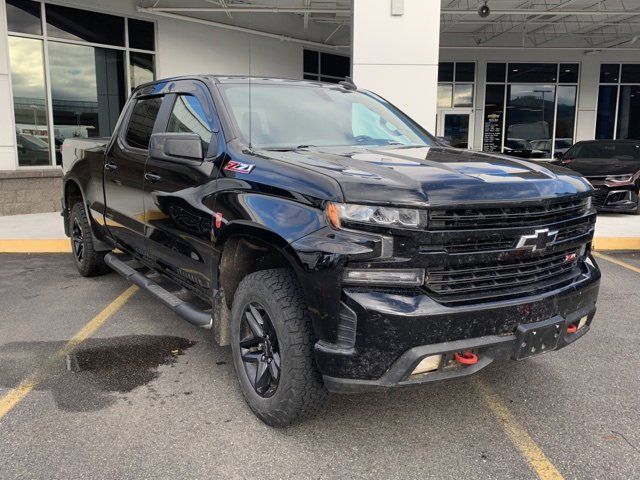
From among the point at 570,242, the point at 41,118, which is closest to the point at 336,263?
the point at 570,242

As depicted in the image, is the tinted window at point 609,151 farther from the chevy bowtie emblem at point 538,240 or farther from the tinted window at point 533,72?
the chevy bowtie emblem at point 538,240

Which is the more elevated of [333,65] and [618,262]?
[333,65]

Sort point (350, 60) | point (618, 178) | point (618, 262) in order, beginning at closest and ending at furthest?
point (618, 262)
point (350, 60)
point (618, 178)

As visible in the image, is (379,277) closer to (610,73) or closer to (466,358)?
(466,358)

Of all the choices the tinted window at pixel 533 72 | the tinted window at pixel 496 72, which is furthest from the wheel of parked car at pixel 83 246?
the tinted window at pixel 533 72

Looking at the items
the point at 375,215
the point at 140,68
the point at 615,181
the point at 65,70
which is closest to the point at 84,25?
the point at 65,70

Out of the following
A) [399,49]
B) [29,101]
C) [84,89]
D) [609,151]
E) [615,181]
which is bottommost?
[615,181]

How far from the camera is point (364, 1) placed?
9.90 m

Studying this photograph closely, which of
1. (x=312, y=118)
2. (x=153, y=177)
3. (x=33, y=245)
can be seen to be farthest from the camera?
(x=33, y=245)

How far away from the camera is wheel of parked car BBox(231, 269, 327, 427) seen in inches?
115

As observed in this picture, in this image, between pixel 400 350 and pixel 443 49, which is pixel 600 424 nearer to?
pixel 400 350

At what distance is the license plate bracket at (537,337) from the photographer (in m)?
2.84

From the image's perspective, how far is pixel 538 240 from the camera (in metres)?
2.96

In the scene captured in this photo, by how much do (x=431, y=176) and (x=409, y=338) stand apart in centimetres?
81
